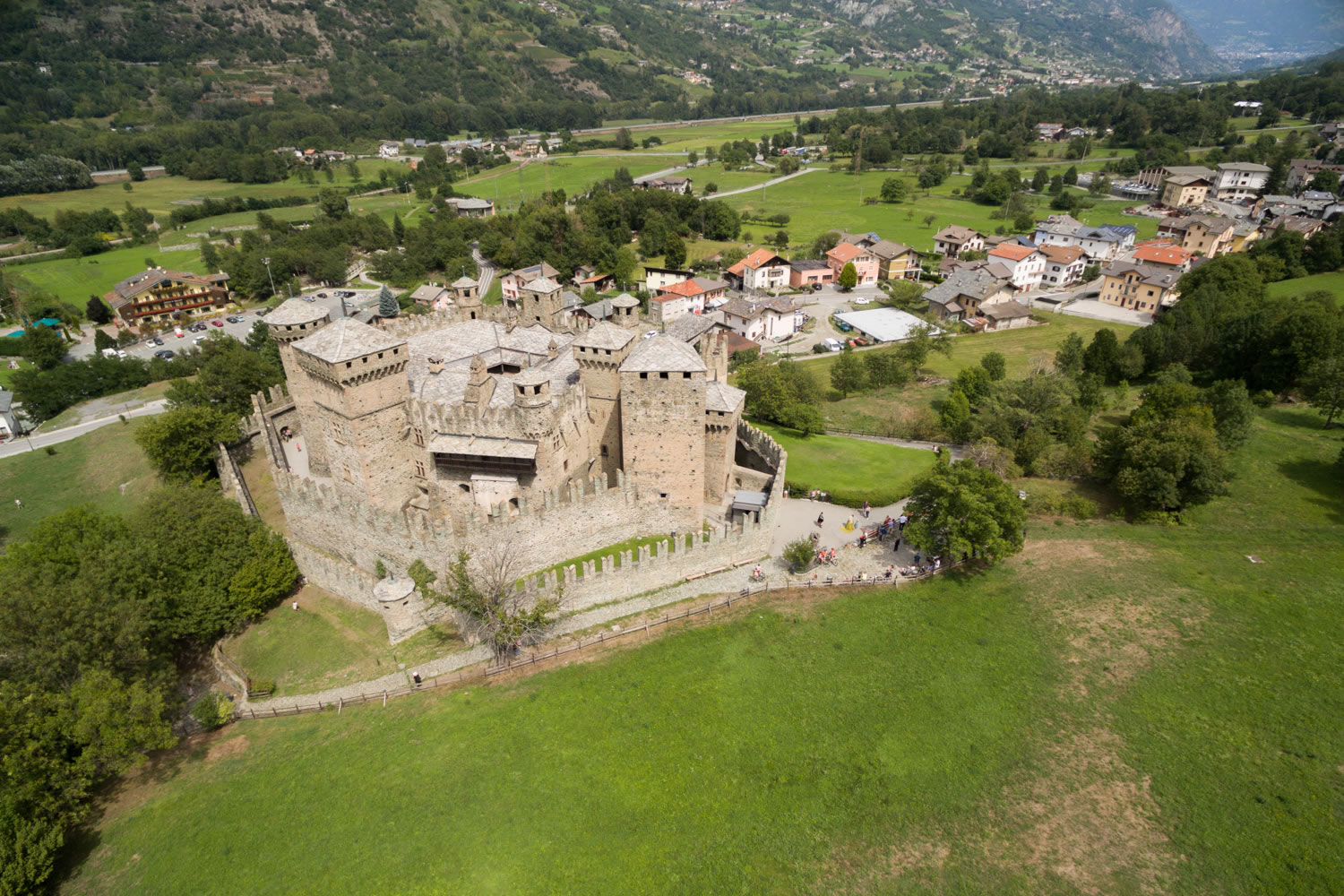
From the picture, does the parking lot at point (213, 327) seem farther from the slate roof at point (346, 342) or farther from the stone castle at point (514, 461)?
the stone castle at point (514, 461)

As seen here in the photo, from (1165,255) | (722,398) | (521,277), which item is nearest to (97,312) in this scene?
(521,277)

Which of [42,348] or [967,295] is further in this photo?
[967,295]

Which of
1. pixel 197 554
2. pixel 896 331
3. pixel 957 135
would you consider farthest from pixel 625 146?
pixel 197 554

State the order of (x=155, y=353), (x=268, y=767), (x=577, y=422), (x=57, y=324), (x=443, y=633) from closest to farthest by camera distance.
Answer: (x=268, y=767)
(x=443, y=633)
(x=577, y=422)
(x=155, y=353)
(x=57, y=324)

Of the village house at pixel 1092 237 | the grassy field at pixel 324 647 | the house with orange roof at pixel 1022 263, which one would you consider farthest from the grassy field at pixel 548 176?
the grassy field at pixel 324 647

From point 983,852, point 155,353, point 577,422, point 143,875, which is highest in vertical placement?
point 577,422

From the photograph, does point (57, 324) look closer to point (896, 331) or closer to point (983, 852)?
point (896, 331)

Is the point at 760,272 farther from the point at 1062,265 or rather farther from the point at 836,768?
the point at 836,768
